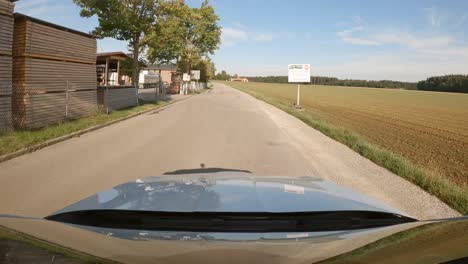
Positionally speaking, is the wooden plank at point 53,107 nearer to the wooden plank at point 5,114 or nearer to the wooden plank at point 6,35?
the wooden plank at point 5,114

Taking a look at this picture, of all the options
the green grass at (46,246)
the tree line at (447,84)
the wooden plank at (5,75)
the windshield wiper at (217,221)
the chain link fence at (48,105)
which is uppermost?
the tree line at (447,84)

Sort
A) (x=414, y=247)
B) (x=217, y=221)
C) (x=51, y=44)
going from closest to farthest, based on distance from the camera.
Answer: (x=414, y=247) → (x=217, y=221) → (x=51, y=44)

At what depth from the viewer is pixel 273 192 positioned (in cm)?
338

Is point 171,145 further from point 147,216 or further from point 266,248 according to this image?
point 266,248

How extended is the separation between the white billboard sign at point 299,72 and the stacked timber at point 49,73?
62.7 feet

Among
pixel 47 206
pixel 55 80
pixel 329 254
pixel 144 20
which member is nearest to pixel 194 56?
pixel 144 20

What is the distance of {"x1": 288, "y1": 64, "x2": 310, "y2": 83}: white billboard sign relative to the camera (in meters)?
33.0

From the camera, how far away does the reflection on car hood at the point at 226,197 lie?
2.83 metres

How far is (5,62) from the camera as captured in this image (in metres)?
11.2

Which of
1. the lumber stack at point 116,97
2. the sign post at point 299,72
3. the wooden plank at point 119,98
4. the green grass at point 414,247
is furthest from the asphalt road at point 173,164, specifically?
the sign post at point 299,72

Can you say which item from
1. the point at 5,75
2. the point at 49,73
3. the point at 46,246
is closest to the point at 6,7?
the point at 5,75

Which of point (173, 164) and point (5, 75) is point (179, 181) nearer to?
point (173, 164)

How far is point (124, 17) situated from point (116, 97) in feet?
15.8

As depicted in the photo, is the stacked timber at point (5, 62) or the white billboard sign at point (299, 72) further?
the white billboard sign at point (299, 72)
